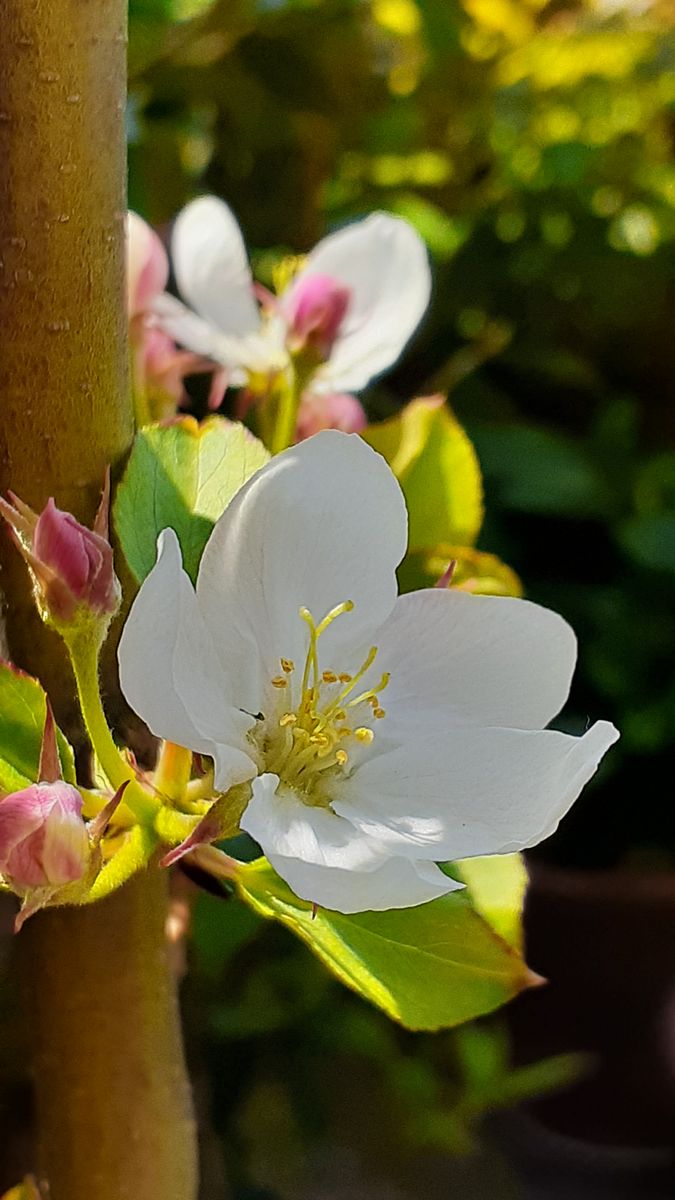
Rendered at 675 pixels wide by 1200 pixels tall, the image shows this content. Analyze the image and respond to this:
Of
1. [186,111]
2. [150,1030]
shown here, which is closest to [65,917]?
[150,1030]

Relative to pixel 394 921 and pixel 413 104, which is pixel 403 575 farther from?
pixel 413 104

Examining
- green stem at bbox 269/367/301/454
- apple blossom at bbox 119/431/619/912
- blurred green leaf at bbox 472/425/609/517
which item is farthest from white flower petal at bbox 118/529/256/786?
blurred green leaf at bbox 472/425/609/517

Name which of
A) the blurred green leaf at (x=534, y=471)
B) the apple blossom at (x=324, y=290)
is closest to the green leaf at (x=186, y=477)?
the apple blossom at (x=324, y=290)

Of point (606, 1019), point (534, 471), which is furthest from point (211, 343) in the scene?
point (606, 1019)

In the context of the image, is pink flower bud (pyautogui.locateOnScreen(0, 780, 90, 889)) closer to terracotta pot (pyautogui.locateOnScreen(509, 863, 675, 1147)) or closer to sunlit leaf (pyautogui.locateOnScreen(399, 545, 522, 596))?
sunlit leaf (pyautogui.locateOnScreen(399, 545, 522, 596))

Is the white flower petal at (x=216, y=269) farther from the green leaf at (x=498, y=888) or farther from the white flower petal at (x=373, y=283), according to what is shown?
the green leaf at (x=498, y=888)
